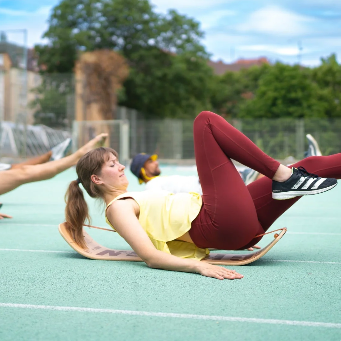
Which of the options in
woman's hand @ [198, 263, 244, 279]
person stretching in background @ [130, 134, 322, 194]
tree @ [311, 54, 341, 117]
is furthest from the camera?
tree @ [311, 54, 341, 117]

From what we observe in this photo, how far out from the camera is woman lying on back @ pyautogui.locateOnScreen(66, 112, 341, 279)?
3.34 metres

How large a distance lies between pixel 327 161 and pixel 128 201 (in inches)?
48.4

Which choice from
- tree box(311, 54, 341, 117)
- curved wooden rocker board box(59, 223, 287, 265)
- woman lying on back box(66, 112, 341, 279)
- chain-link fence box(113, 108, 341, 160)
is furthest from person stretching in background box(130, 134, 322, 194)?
tree box(311, 54, 341, 117)

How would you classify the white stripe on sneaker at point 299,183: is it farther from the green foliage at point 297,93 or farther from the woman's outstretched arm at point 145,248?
the green foliage at point 297,93

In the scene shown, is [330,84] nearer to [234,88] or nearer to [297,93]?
[297,93]

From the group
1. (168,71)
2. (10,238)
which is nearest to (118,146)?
(168,71)

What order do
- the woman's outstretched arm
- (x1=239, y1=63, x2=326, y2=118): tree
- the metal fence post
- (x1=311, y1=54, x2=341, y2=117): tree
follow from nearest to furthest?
the woman's outstretched arm → the metal fence post → (x1=239, y1=63, x2=326, y2=118): tree → (x1=311, y1=54, x2=341, y2=117): tree

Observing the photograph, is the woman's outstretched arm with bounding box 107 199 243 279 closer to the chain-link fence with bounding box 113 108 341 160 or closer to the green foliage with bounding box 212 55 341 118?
the chain-link fence with bounding box 113 108 341 160

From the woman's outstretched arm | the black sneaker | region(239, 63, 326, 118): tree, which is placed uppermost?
region(239, 63, 326, 118): tree

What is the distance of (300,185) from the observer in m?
3.33

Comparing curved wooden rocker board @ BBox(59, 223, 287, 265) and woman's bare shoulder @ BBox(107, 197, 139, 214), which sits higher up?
woman's bare shoulder @ BBox(107, 197, 139, 214)

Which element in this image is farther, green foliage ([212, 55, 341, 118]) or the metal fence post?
green foliage ([212, 55, 341, 118])

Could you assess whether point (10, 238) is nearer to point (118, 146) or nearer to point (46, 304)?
point (46, 304)

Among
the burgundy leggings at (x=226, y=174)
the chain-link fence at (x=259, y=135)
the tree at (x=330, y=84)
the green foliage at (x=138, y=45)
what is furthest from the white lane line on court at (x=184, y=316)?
the tree at (x=330, y=84)
